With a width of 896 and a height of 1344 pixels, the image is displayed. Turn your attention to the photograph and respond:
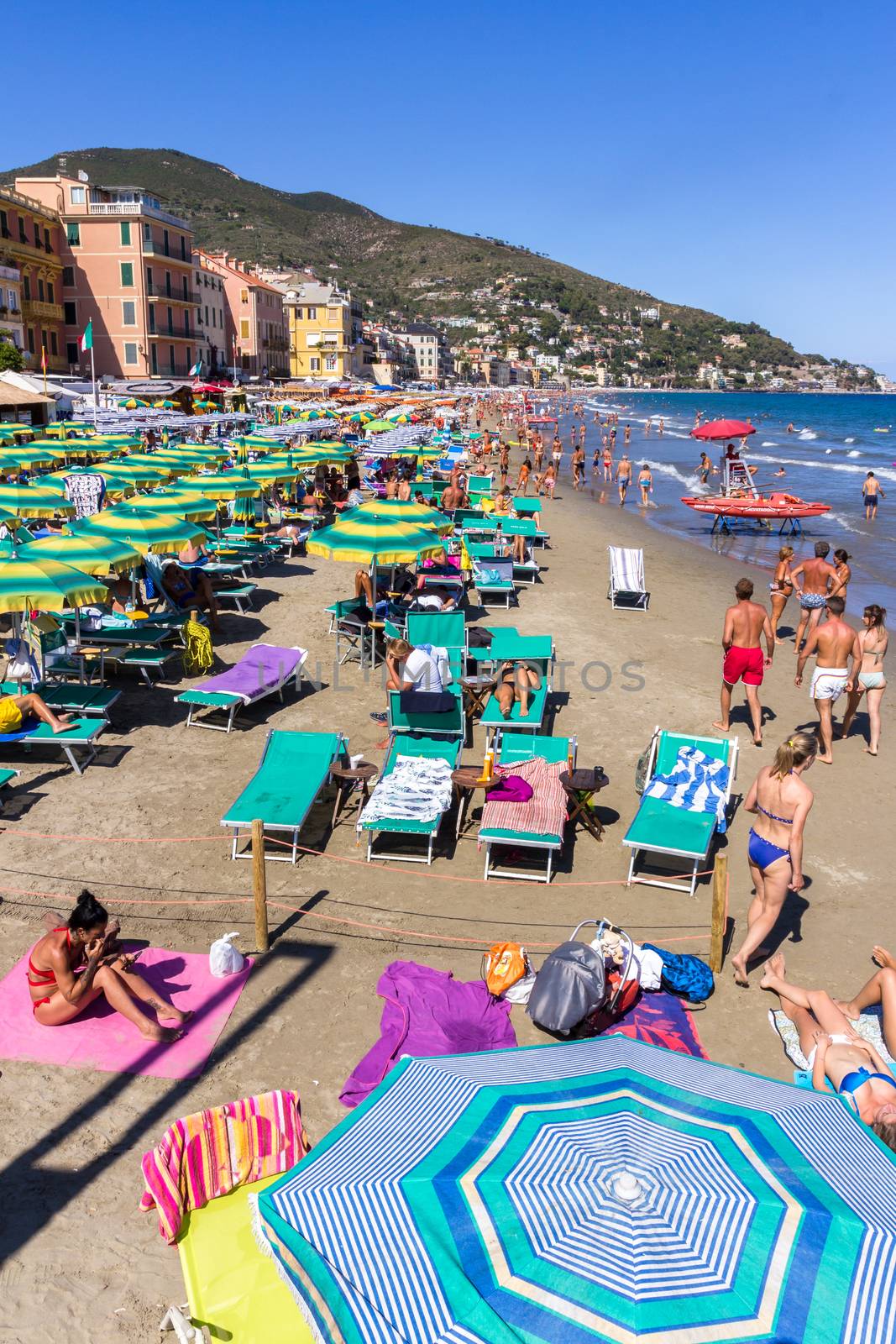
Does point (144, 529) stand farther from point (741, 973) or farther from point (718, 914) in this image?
point (741, 973)

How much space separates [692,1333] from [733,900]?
14.9 ft

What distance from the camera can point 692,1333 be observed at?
89.7 inches

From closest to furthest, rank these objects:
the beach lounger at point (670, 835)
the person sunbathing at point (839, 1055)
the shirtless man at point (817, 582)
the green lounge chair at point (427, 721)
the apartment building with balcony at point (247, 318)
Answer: the person sunbathing at point (839, 1055), the beach lounger at point (670, 835), the green lounge chair at point (427, 721), the shirtless man at point (817, 582), the apartment building with balcony at point (247, 318)

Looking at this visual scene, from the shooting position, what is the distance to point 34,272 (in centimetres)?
4853

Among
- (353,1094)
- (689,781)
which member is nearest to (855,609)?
(689,781)

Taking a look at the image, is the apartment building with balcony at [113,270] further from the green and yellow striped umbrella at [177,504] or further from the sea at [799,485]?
the green and yellow striped umbrella at [177,504]

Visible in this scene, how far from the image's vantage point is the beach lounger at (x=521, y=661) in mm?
8820

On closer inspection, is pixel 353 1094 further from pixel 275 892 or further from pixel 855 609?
pixel 855 609

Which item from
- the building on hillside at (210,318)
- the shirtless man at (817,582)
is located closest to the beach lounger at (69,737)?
the shirtless man at (817,582)

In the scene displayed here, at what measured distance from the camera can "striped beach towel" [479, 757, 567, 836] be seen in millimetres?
6688

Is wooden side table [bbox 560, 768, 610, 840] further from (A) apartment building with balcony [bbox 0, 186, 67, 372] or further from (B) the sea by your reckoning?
(A) apartment building with balcony [bbox 0, 186, 67, 372]

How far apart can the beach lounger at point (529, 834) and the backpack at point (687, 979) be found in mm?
1250

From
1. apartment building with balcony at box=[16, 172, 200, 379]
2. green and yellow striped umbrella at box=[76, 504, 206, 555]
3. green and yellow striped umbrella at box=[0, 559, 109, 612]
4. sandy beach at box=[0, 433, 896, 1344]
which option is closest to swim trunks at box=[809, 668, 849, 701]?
sandy beach at box=[0, 433, 896, 1344]

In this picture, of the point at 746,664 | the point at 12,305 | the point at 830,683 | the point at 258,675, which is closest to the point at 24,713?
the point at 258,675
